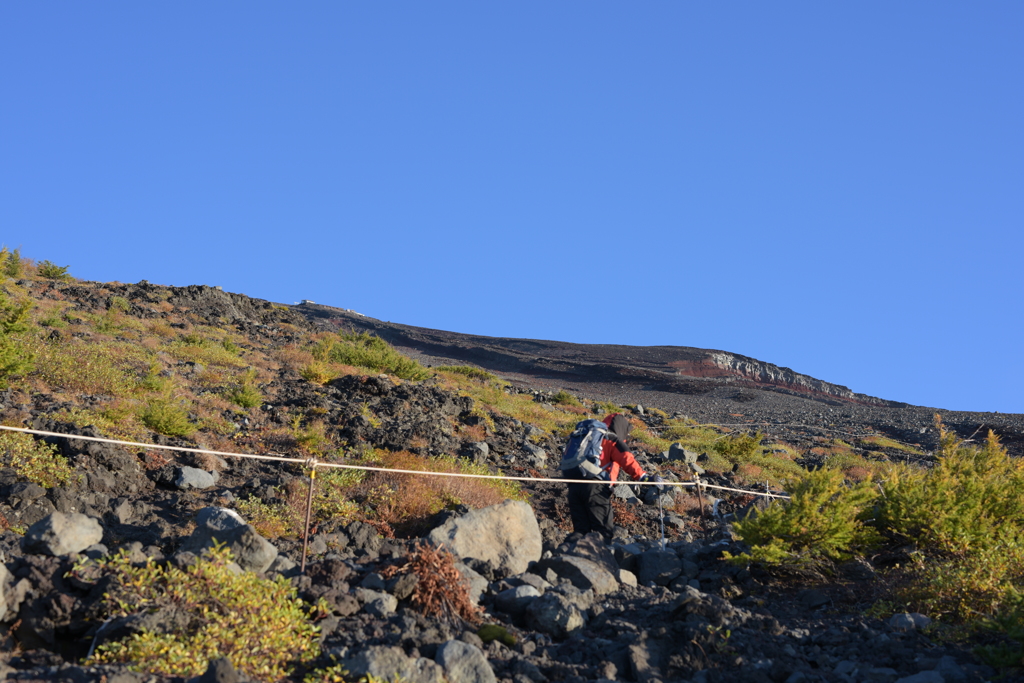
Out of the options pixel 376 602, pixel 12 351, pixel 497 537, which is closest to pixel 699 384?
pixel 12 351

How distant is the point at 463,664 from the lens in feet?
13.6

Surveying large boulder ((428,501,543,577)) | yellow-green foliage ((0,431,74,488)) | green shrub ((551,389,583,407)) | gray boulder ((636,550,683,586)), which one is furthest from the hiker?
green shrub ((551,389,583,407))

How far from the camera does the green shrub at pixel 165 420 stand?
8984 mm

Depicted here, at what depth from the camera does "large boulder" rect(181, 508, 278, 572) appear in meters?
4.95

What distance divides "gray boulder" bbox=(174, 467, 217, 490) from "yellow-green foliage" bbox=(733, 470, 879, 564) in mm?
5228

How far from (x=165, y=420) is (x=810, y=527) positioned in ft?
23.6

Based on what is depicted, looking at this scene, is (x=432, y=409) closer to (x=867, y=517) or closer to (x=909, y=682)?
(x=867, y=517)

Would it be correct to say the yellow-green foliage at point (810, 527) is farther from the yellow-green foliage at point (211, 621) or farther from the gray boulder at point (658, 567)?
the yellow-green foliage at point (211, 621)

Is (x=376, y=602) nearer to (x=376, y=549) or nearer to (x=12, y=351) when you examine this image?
(x=376, y=549)

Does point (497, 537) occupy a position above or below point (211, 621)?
above

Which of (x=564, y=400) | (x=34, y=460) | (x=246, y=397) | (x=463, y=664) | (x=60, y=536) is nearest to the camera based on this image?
(x=463, y=664)

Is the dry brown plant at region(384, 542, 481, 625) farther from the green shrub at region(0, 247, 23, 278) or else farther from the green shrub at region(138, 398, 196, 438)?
the green shrub at region(0, 247, 23, 278)

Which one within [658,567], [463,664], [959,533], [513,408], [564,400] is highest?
[564,400]

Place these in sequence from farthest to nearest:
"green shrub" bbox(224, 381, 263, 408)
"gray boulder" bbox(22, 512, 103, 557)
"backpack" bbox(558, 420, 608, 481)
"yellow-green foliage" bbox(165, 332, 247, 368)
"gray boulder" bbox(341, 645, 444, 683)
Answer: "yellow-green foliage" bbox(165, 332, 247, 368)
"green shrub" bbox(224, 381, 263, 408)
"backpack" bbox(558, 420, 608, 481)
"gray boulder" bbox(22, 512, 103, 557)
"gray boulder" bbox(341, 645, 444, 683)
